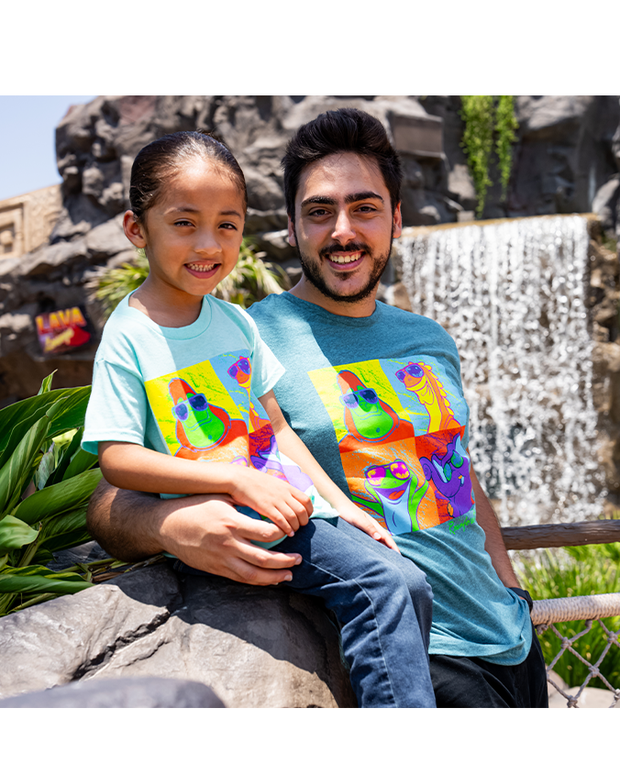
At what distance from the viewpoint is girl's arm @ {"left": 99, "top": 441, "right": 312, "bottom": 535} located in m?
1.21

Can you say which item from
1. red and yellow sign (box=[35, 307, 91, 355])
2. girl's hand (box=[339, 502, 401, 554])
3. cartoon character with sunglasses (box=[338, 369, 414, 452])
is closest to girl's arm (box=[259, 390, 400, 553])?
girl's hand (box=[339, 502, 401, 554])

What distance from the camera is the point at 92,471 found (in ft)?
5.45

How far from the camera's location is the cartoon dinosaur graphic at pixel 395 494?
1.53 meters

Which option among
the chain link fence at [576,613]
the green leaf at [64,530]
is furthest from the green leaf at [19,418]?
the chain link fence at [576,613]

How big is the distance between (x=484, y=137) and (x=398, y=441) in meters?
12.6

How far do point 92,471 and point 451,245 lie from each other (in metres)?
8.26

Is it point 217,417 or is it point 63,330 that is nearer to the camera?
point 217,417

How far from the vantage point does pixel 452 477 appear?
166 centimetres

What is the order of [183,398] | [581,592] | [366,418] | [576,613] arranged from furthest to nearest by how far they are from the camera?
[581,592] → [576,613] → [366,418] → [183,398]

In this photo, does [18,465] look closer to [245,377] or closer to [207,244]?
[245,377]

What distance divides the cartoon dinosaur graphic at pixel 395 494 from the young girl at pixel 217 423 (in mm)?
101

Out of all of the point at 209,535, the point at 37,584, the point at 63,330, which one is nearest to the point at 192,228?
the point at 209,535

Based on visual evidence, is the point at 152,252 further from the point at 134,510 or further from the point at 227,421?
the point at 134,510

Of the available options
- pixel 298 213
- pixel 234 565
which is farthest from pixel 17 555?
pixel 298 213
